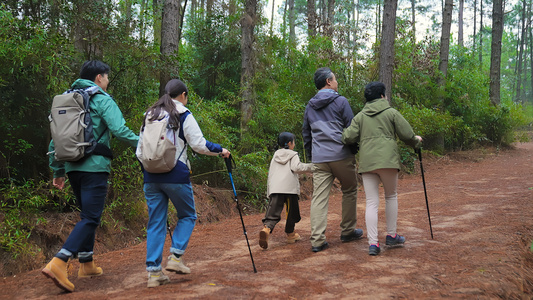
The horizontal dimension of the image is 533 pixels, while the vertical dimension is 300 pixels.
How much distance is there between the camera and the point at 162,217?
13.8ft

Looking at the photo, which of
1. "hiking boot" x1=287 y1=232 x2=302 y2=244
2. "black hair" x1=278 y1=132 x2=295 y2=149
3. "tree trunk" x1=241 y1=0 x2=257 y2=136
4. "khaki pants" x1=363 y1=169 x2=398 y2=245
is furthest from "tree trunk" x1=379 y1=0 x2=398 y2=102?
"khaki pants" x1=363 y1=169 x2=398 y2=245

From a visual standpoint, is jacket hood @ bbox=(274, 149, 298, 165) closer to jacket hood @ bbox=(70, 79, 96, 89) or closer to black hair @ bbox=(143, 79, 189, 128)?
black hair @ bbox=(143, 79, 189, 128)

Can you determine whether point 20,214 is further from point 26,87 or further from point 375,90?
point 375,90

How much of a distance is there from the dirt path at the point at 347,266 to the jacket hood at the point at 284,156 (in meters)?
1.12

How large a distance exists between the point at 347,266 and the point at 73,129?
3009mm

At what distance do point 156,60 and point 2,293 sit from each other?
4489 mm

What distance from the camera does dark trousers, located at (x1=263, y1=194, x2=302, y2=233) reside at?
18.9 feet

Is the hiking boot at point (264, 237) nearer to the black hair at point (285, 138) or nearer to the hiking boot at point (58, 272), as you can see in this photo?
the black hair at point (285, 138)

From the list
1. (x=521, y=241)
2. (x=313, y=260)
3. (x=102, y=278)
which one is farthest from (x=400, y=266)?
(x=102, y=278)

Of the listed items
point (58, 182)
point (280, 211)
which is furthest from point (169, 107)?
point (280, 211)

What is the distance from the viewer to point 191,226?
4305mm

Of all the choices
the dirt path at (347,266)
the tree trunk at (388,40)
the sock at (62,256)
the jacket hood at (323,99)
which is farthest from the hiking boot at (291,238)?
the tree trunk at (388,40)

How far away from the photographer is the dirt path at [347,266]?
3.67 metres

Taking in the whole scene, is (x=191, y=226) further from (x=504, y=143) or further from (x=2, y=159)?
(x=504, y=143)
